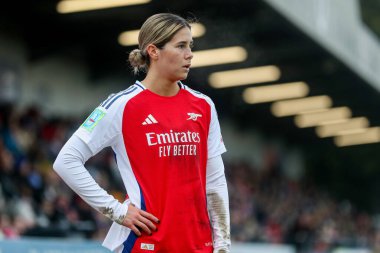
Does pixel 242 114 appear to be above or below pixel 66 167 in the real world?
above

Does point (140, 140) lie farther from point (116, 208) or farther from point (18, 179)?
point (18, 179)

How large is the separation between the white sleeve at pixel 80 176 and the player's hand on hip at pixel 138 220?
0.18 ft

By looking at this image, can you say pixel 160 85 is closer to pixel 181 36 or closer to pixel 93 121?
pixel 181 36

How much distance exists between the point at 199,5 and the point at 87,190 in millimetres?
14313

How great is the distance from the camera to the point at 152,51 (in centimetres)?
532

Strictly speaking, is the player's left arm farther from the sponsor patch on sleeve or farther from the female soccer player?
the sponsor patch on sleeve

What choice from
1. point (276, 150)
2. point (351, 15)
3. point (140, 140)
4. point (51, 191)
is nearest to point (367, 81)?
point (351, 15)

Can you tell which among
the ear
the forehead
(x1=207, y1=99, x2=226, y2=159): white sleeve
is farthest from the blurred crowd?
the forehead

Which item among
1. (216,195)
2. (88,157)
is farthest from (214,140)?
(88,157)

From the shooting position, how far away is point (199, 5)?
63.4 feet

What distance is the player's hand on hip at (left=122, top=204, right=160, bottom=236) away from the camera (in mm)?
5117

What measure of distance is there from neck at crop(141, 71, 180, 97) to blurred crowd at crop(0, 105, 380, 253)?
637 cm

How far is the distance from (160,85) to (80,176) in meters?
0.61

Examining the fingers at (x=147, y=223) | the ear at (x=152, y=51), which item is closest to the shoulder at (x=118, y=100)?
the ear at (x=152, y=51)
